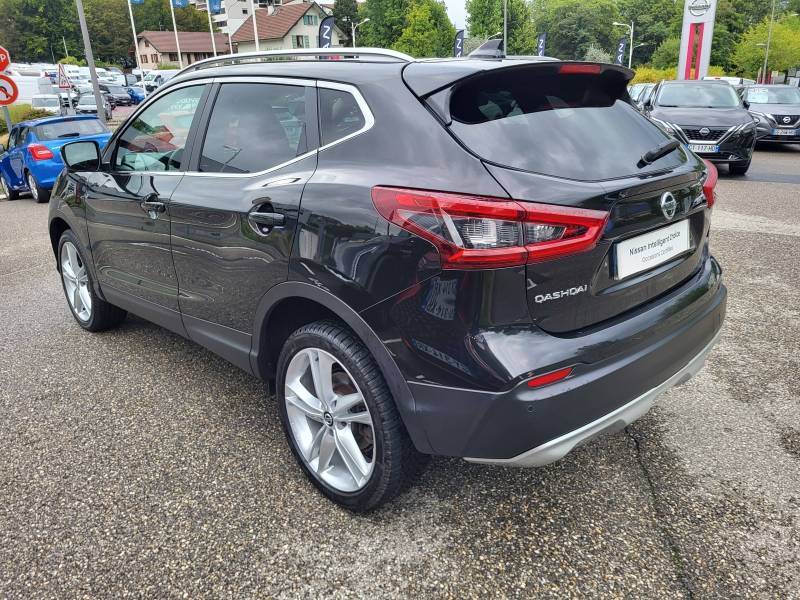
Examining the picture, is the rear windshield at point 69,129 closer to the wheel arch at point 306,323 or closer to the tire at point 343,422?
the wheel arch at point 306,323

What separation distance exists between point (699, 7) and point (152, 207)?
24.8 m

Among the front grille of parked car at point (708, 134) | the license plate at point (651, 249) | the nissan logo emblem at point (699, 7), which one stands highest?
the nissan logo emblem at point (699, 7)

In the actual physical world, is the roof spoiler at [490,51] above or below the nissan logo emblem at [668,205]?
above

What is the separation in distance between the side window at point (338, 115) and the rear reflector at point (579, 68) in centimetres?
77

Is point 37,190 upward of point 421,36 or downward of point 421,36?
downward

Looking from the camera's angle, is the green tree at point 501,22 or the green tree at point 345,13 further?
the green tree at point 345,13

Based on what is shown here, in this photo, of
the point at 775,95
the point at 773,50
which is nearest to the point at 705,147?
the point at 775,95

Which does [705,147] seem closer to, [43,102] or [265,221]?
[265,221]

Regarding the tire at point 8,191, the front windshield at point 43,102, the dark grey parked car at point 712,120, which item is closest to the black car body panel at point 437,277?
the dark grey parked car at point 712,120

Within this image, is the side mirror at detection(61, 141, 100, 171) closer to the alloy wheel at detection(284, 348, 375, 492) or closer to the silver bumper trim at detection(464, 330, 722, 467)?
the alloy wheel at detection(284, 348, 375, 492)

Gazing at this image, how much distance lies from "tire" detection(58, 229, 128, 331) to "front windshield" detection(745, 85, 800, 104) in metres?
16.6

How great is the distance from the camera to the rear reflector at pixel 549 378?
196cm

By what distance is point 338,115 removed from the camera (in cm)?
245

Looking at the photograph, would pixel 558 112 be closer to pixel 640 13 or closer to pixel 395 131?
pixel 395 131
